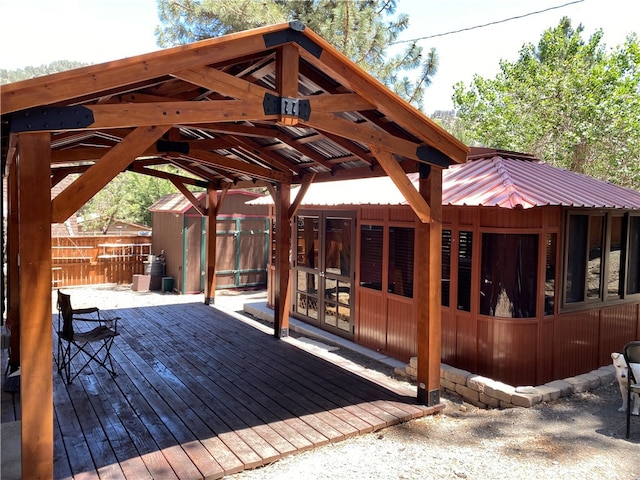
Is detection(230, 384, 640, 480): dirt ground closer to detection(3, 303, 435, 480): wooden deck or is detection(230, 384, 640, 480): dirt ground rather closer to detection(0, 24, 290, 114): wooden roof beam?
detection(3, 303, 435, 480): wooden deck

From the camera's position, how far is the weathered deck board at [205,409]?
3436 millimetres

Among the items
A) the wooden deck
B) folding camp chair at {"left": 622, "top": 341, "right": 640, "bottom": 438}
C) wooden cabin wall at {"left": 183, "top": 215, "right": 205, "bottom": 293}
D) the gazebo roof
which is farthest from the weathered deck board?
wooden cabin wall at {"left": 183, "top": 215, "right": 205, "bottom": 293}

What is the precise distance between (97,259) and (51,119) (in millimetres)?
11031

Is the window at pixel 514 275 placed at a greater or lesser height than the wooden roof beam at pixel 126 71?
lesser

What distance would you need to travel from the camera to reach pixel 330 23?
44.8 ft

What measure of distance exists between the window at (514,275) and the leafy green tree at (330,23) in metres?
10.3

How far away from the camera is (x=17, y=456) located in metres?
3.34

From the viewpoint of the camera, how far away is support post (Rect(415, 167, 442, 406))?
4488 mm

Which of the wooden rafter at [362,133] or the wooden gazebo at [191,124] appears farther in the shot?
the wooden rafter at [362,133]

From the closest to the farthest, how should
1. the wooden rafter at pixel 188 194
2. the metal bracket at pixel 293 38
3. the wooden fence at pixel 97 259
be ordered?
the metal bracket at pixel 293 38 < the wooden rafter at pixel 188 194 < the wooden fence at pixel 97 259

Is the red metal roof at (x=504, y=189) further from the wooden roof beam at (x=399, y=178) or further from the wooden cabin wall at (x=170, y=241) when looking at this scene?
the wooden cabin wall at (x=170, y=241)

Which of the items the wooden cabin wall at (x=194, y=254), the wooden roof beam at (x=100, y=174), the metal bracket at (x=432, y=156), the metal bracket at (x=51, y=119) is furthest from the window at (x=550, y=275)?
the wooden cabin wall at (x=194, y=254)

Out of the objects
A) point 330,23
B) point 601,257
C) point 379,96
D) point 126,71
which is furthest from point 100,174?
point 330,23

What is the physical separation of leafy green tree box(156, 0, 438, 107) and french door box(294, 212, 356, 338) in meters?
7.81
